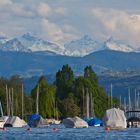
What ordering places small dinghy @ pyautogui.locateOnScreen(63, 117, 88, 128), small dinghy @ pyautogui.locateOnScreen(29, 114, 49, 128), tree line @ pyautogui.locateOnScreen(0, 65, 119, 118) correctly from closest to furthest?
1. small dinghy @ pyautogui.locateOnScreen(63, 117, 88, 128)
2. small dinghy @ pyautogui.locateOnScreen(29, 114, 49, 128)
3. tree line @ pyautogui.locateOnScreen(0, 65, 119, 118)

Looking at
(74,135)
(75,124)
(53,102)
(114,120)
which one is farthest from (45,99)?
(74,135)

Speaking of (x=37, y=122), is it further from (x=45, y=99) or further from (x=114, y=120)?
(x=45, y=99)

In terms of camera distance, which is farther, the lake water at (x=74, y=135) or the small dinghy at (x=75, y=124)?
the small dinghy at (x=75, y=124)

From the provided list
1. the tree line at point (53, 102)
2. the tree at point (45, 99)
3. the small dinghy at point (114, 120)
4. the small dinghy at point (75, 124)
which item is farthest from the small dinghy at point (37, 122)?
the tree at point (45, 99)

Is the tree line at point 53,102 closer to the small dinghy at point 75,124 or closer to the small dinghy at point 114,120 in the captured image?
the small dinghy at point 75,124

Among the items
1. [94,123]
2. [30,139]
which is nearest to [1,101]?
[94,123]

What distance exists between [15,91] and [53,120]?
18257 millimetres

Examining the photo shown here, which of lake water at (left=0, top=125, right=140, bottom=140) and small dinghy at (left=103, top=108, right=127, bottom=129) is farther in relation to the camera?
small dinghy at (left=103, top=108, right=127, bottom=129)

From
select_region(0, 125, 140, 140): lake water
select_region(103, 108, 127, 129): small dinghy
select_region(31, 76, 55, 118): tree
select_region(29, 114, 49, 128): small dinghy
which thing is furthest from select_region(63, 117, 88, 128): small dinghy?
select_region(31, 76, 55, 118): tree

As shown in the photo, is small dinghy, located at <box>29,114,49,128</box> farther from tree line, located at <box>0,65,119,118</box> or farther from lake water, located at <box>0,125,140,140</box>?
tree line, located at <box>0,65,119,118</box>

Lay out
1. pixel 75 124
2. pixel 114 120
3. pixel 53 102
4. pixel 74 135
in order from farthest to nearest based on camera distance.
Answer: pixel 53 102
pixel 75 124
pixel 114 120
pixel 74 135

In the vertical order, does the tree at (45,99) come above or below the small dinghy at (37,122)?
above

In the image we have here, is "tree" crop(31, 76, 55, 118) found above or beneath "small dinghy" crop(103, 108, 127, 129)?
above

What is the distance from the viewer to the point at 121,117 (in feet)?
413
